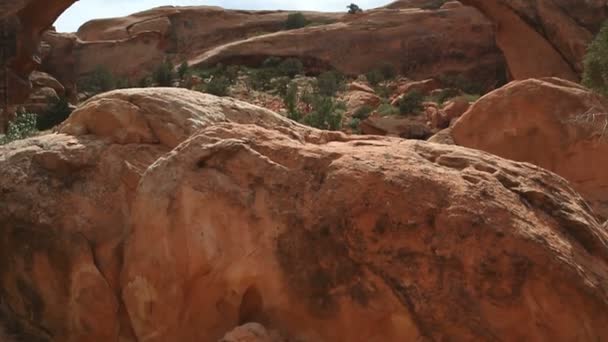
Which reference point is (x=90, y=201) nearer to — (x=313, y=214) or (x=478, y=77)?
(x=313, y=214)

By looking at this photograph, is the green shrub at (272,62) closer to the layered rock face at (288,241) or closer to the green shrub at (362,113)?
the green shrub at (362,113)

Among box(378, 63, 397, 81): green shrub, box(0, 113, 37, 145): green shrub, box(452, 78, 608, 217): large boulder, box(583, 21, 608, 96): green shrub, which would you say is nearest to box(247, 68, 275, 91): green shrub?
box(378, 63, 397, 81): green shrub

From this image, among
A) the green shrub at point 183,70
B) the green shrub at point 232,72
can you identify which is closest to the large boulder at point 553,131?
the green shrub at point 232,72

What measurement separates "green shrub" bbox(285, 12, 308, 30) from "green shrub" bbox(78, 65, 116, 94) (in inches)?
316

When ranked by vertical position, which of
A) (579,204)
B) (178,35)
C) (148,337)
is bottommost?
(178,35)

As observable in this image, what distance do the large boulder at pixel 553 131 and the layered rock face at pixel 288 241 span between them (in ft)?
18.5

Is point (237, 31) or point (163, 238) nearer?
point (163, 238)

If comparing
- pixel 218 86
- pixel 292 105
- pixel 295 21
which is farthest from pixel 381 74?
pixel 295 21

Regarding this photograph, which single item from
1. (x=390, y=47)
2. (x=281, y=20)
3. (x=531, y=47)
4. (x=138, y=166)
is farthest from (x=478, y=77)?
(x=138, y=166)

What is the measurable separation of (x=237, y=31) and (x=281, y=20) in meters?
2.30

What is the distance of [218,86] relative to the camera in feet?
80.8

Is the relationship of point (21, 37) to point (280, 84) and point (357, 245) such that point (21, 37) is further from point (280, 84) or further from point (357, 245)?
point (357, 245)

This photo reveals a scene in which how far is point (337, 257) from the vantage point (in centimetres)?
380

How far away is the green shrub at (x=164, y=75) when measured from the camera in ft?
92.1
